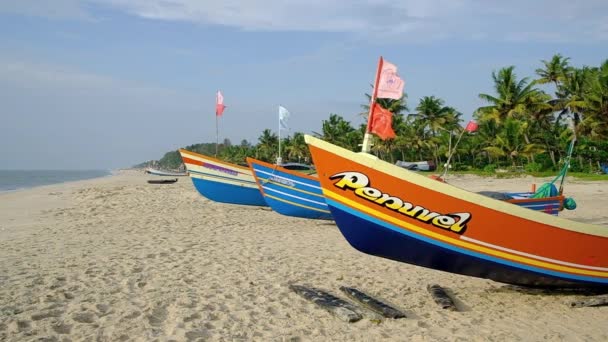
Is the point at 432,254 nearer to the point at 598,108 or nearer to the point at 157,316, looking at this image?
A: the point at 157,316

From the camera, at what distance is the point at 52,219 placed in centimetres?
1305

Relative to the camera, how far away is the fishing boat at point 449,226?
4.95 meters

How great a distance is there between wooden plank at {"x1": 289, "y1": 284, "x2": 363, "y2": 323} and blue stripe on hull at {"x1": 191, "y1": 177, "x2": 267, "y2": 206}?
9.48m

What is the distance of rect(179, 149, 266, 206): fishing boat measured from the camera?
15.1m

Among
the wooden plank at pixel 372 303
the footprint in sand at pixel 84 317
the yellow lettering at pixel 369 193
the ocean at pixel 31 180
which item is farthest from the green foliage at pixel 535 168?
the ocean at pixel 31 180

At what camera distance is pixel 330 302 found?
505cm

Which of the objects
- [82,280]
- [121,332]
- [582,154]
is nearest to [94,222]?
[82,280]

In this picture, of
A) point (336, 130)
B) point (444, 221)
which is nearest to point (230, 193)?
point (444, 221)

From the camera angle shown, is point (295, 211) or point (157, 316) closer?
point (157, 316)

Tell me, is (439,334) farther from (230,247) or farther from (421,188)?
(230,247)

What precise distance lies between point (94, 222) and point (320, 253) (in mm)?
6937

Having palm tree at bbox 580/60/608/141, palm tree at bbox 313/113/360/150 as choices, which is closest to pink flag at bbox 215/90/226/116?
palm tree at bbox 580/60/608/141

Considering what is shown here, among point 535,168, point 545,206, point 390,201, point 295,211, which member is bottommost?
point 535,168

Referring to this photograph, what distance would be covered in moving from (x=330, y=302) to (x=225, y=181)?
10589mm
